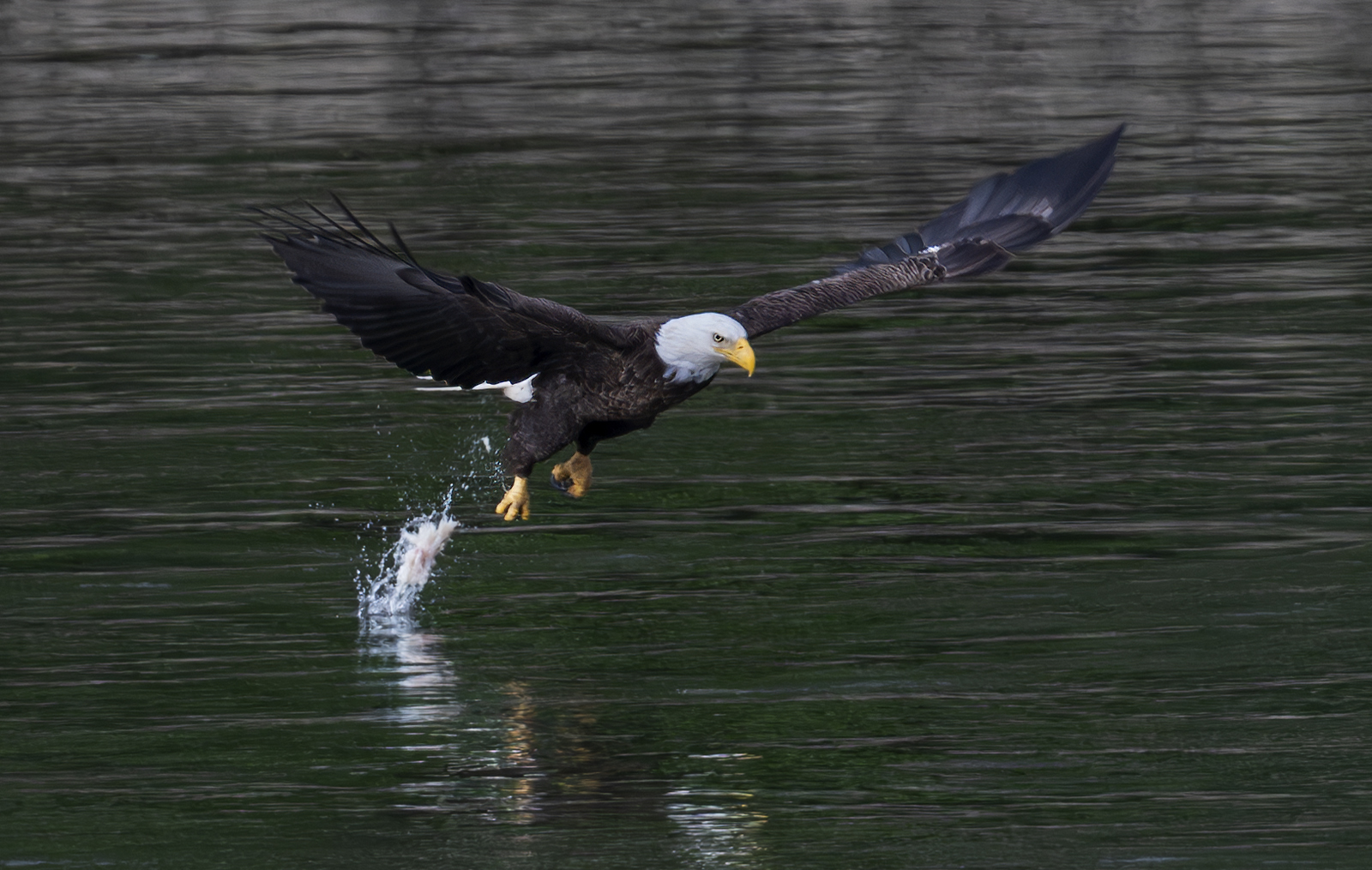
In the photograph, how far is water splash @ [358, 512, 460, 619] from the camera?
8250 millimetres

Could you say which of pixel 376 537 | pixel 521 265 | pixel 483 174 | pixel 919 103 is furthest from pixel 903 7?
pixel 376 537

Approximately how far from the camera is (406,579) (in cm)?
836

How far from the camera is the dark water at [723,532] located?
6238 millimetres

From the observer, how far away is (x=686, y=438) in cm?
1058

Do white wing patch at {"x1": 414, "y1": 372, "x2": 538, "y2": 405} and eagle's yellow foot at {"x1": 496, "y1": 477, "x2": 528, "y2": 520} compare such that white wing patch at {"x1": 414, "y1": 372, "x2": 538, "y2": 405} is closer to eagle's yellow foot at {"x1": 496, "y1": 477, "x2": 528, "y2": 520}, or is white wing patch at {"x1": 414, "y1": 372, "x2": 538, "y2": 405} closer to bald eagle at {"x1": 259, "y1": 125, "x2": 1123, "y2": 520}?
bald eagle at {"x1": 259, "y1": 125, "x2": 1123, "y2": 520}

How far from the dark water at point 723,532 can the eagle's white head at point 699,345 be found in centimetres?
87

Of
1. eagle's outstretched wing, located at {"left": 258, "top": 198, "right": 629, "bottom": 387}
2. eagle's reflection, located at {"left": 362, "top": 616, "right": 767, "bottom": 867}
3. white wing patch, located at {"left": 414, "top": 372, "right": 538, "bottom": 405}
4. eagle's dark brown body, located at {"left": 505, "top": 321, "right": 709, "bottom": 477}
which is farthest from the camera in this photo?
white wing patch, located at {"left": 414, "top": 372, "right": 538, "bottom": 405}

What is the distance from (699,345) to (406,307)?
1.00 meters

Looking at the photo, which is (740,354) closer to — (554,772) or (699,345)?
(699,345)

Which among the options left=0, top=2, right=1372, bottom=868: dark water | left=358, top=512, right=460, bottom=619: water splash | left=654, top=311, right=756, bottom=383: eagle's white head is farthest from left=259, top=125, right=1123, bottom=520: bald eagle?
left=0, top=2, right=1372, bottom=868: dark water

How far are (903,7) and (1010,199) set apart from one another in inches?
718

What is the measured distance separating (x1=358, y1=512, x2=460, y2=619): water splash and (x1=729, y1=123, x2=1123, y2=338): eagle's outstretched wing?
138 centimetres

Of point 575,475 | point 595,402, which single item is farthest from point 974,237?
point 595,402

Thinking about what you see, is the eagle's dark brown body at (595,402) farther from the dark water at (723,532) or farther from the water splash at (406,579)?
the dark water at (723,532)
